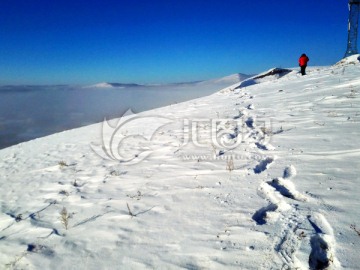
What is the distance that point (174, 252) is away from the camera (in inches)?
107

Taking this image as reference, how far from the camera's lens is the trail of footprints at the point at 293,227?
2.34m

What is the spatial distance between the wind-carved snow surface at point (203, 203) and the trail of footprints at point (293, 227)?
1 cm

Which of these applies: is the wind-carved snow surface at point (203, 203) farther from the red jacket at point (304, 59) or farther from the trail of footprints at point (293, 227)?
the red jacket at point (304, 59)

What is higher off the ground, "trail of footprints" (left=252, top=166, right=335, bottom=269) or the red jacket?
the red jacket

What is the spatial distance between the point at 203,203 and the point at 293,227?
47.9 inches

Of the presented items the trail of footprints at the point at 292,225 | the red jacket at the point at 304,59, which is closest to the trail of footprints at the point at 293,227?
the trail of footprints at the point at 292,225

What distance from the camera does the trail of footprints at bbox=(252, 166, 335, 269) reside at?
2.34m

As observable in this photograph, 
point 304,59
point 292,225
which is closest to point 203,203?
point 292,225

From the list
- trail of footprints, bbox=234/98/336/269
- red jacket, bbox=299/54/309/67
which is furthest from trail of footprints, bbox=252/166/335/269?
red jacket, bbox=299/54/309/67

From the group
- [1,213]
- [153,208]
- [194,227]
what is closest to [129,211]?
[153,208]

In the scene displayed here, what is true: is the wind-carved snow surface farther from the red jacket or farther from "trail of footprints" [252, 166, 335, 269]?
the red jacket

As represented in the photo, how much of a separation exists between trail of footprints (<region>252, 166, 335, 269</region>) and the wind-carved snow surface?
1cm

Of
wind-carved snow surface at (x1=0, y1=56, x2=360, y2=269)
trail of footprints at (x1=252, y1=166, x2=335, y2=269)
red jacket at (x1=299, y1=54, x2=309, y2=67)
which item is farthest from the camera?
red jacket at (x1=299, y1=54, x2=309, y2=67)

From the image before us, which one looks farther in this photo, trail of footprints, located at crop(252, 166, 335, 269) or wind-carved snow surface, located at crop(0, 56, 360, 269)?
wind-carved snow surface, located at crop(0, 56, 360, 269)
